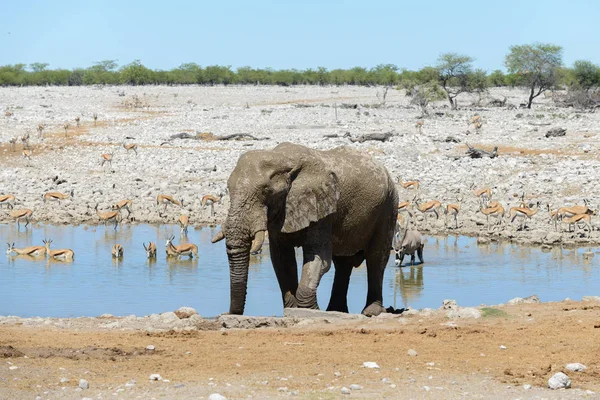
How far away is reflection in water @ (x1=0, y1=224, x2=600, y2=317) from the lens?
14305mm

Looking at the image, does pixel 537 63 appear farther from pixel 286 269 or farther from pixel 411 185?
pixel 286 269

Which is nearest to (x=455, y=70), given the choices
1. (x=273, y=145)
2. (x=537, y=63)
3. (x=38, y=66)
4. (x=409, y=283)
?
(x=537, y=63)

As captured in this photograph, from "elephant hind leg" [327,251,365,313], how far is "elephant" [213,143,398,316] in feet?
0.04

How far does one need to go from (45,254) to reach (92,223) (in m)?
→ 4.57

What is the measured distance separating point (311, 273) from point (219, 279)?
5952 mm

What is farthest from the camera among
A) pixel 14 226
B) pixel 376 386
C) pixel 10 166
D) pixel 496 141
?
pixel 496 141

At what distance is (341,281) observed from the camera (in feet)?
39.6

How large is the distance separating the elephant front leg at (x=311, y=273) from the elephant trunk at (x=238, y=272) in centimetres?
66

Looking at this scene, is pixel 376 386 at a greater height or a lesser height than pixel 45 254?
greater

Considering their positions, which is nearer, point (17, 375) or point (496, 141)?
point (17, 375)

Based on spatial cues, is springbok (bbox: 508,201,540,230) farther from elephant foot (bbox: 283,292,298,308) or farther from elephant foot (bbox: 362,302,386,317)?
elephant foot (bbox: 283,292,298,308)

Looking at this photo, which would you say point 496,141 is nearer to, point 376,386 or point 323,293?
point 323,293

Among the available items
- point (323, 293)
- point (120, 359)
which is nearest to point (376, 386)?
point (120, 359)

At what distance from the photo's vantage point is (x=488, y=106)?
5581 centimetres
